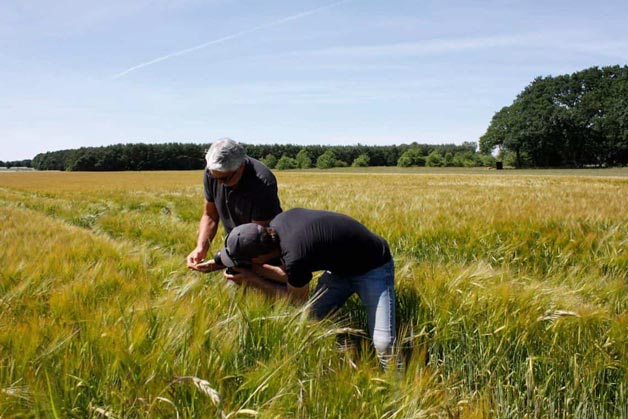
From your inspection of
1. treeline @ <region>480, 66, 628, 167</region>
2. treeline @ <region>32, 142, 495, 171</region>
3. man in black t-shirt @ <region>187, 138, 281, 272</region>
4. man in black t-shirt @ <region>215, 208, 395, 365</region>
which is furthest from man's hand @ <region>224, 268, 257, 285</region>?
treeline @ <region>32, 142, 495, 171</region>

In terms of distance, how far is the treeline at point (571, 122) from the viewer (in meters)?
49.6

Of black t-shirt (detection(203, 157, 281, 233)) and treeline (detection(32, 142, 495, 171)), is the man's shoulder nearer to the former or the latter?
black t-shirt (detection(203, 157, 281, 233))

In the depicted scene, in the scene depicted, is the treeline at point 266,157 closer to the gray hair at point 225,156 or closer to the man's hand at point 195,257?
the man's hand at point 195,257

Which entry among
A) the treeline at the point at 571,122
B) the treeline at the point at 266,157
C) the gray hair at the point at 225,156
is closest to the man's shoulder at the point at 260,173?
the gray hair at the point at 225,156

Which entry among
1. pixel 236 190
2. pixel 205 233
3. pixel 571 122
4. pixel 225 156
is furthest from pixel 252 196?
pixel 571 122

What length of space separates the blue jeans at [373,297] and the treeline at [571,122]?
55.3 m

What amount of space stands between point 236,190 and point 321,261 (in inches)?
43.9

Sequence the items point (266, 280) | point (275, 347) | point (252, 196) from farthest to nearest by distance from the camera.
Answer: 1. point (252, 196)
2. point (266, 280)
3. point (275, 347)

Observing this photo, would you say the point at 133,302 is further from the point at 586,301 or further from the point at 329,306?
the point at 586,301

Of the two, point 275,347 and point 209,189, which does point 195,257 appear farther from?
point 275,347

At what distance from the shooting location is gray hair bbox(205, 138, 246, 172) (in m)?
3.00

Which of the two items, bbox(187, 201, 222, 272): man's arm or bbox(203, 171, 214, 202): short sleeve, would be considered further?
bbox(203, 171, 214, 202): short sleeve

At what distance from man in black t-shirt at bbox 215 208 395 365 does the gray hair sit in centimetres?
58

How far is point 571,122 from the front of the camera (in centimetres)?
5072
